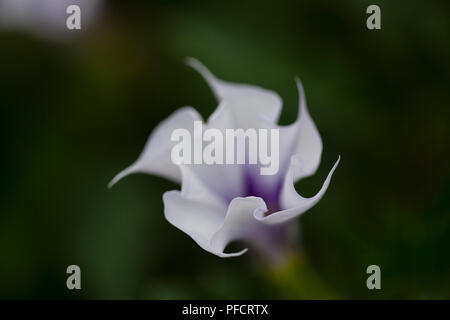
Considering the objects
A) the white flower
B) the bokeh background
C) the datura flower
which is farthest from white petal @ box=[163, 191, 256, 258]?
the white flower

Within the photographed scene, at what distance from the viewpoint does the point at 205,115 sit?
0.74 metres

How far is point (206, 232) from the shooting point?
0.39m

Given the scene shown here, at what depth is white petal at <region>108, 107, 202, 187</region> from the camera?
0.42 metres

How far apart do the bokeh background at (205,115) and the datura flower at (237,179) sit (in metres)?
0.09

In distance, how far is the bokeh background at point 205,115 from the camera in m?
0.55

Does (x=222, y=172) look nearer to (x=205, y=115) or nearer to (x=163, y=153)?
(x=163, y=153)

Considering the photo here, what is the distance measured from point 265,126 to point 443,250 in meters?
0.18

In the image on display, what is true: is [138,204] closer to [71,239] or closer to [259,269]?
[71,239]

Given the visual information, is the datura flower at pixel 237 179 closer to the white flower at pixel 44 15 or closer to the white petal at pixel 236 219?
the white petal at pixel 236 219

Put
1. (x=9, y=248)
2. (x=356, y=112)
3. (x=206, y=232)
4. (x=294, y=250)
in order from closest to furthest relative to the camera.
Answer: (x=206, y=232) → (x=294, y=250) → (x=356, y=112) → (x=9, y=248)

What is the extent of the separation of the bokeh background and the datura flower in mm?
89

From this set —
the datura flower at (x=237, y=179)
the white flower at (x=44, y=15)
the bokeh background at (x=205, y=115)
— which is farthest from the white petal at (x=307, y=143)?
the white flower at (x=44, y=15)

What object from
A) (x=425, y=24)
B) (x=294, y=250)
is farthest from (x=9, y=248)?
(x=425, y=24)
